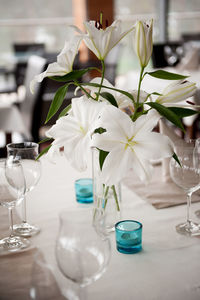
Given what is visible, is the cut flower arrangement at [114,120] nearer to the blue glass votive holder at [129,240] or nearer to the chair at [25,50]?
the blue glass votive holder at [129,240]

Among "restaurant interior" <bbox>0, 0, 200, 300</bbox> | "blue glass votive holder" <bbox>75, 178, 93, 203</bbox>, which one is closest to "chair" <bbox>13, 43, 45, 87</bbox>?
"restaurant interior" <bbox>0, 0, 200, 300</bbox>

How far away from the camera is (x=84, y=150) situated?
84 cm

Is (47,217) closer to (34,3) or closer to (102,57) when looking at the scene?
(102,57)

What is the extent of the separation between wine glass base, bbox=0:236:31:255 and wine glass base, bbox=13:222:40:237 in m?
0.03

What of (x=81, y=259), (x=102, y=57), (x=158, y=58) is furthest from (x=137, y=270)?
(x=158, y=58)

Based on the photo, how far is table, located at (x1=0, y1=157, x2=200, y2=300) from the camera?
30.1 inches

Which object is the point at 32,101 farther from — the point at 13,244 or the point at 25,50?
the point at 25,50

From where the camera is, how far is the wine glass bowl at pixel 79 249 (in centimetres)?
65

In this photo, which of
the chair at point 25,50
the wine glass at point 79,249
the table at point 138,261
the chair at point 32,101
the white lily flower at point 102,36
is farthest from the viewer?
the chair at point 25,50

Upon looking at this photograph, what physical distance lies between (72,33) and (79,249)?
6230 millimetres

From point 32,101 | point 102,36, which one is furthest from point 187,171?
point 32,101

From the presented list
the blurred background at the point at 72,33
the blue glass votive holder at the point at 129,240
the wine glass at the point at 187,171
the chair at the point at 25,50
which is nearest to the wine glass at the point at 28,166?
the blue glass votive holder at the point at 129,240

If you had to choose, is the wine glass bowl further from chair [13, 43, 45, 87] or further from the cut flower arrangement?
chair [13, 43, 45, 87]

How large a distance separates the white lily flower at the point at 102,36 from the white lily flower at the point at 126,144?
0.49 feet
